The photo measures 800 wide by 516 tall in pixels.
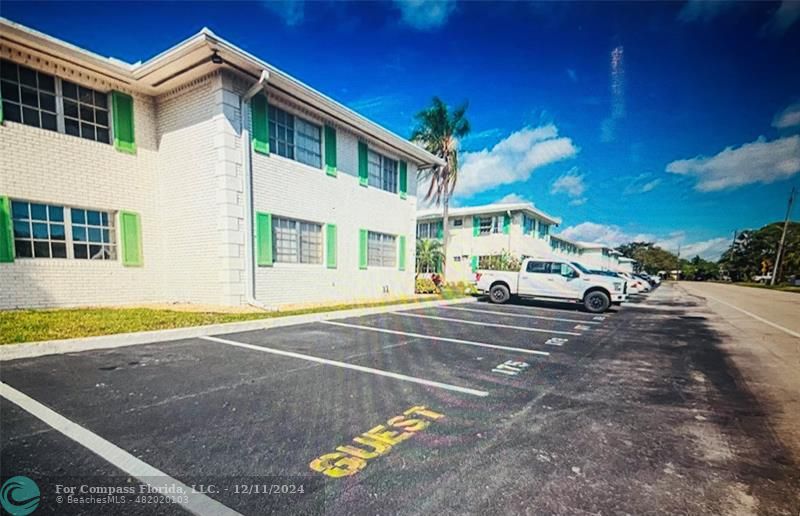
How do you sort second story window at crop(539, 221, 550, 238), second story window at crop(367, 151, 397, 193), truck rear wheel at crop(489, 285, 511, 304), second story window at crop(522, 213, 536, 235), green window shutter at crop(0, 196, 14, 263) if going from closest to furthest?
green window shutter at crop(0, 196, 14, 263) → truck rear wheel at crop(489, 285, 511, 304) → second story window at crop(367, 151, 397, 193) → second story window at crop(522, 213, 536, 235) → second story window at crop(539, 221, 550, 238)

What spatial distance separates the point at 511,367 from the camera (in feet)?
15.9

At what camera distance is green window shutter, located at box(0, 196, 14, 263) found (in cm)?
747

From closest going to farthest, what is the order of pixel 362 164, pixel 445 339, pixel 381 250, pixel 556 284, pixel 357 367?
pixel 357 367 < pixel 445 339 < pixel 556 284 < pixel 362 164 < pixel 381 250

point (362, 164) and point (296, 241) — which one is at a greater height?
point (362, 164)

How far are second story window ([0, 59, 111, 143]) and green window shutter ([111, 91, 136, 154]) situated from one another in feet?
0.81

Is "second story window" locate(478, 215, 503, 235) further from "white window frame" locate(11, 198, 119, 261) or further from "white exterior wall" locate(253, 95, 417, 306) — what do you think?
"white window frame" locate(11, 198, 119, 261)

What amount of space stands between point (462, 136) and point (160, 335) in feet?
61.6

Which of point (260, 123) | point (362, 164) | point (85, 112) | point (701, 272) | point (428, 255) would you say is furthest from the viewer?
point (701, 272)

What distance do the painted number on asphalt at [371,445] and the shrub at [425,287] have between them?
14196 mm

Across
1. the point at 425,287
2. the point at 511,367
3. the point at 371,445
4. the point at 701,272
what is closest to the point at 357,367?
the point at 371,445

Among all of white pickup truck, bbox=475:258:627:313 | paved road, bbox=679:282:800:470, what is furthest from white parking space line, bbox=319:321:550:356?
white pickup truck, bbox=475:258:627:313

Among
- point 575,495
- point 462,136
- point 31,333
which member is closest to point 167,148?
point 31,333

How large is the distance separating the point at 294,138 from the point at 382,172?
470 centimetres

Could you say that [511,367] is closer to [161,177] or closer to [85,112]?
[161,177]
